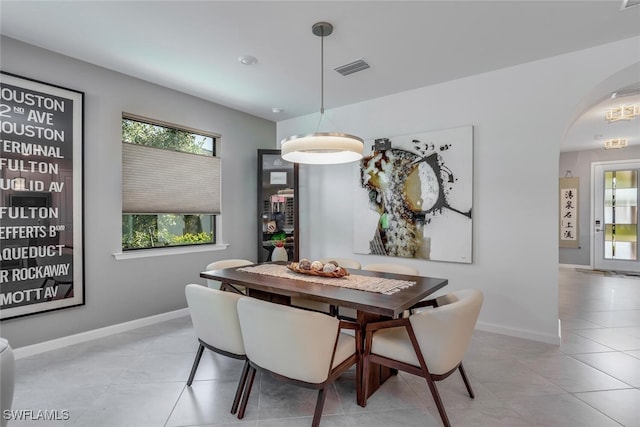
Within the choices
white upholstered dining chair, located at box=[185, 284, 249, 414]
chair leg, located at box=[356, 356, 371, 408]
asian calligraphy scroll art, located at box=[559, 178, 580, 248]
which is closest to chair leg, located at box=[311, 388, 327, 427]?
chair leg, located at box=[356, 356, 371, 408]

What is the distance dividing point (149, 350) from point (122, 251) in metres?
1.21

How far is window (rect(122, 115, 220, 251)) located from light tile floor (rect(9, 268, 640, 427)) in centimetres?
131

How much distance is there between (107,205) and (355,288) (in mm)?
2849

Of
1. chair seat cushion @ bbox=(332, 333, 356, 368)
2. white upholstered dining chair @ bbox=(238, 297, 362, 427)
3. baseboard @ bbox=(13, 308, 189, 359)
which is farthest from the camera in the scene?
baseboard @ bbox=(13, 308, 189, 359)

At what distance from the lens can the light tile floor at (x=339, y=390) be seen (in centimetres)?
197

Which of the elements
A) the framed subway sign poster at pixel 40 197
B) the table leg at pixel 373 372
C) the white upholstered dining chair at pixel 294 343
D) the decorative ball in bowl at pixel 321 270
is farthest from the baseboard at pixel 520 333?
the framed subway sign poster at pixel 40 197

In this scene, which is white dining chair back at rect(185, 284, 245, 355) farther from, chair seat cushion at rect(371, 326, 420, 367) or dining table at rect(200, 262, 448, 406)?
chair seat cushion at rect(371, 326, 420, 367)

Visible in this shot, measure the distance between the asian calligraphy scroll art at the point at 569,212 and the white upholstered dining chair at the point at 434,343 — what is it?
7.12 m

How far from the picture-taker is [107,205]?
3.36 m

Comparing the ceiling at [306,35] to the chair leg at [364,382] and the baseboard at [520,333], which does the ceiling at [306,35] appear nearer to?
the chair leg at [364,382]

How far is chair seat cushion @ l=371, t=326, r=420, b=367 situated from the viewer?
1.94 meters

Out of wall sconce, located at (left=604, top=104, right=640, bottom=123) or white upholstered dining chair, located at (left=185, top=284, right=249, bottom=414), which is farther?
wall sconce, located at (left=604, top=104, right=640, bottom=123)

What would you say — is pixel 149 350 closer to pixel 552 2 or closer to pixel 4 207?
pixel 4 207

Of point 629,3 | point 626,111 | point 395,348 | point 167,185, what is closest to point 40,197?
point 167,185
